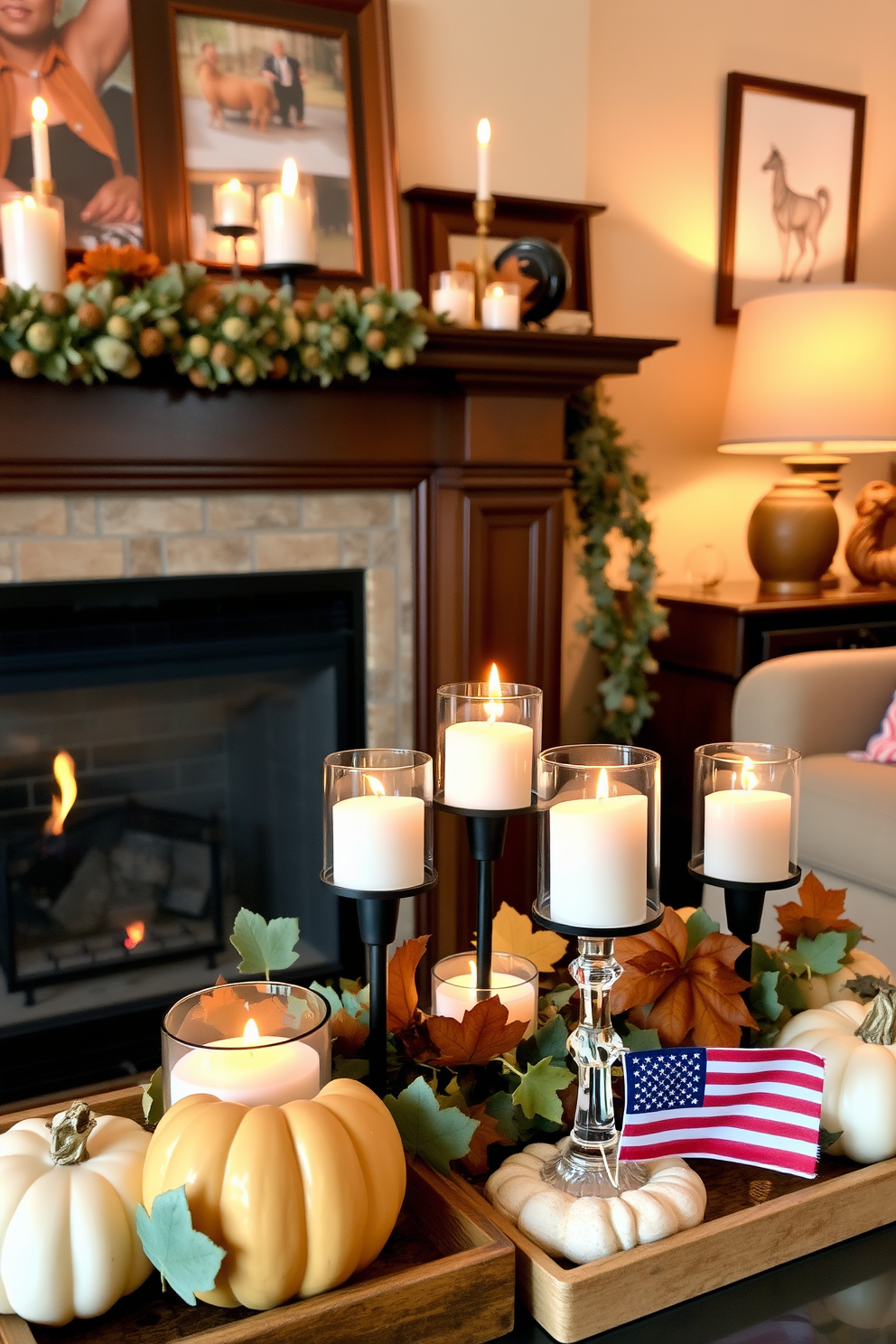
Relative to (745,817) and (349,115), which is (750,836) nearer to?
(745,817)

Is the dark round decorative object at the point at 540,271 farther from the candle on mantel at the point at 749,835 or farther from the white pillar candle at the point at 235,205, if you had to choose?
the candle on mantel at the point at 749,835

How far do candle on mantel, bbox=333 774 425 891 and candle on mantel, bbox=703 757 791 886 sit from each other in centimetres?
26

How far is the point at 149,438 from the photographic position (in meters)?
2.01

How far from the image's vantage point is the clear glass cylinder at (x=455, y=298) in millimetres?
2111

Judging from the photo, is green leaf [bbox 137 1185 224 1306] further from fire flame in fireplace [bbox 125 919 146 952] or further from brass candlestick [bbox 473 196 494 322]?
brass candlestick [bbox 473 196 494 322]

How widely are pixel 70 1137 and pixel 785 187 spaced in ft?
9.51

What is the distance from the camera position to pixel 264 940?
35.5 inches

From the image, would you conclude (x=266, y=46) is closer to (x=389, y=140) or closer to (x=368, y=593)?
(x=389, y=140)

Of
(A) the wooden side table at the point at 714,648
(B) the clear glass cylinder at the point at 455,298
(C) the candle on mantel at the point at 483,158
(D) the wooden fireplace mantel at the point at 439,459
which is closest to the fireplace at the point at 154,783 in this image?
(D) the wooden fireplace mantel at the point at 439,459

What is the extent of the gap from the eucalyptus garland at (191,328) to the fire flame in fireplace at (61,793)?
728 mm

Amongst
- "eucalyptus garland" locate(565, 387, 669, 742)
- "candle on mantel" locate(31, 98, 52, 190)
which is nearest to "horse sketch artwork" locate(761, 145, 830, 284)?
"eucalyptus garland" locate(565, 387, 669, 742)

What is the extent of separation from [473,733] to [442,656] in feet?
4.57

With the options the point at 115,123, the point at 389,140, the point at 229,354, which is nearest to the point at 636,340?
the point at 389,140

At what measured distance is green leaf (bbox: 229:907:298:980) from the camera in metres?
0.90
